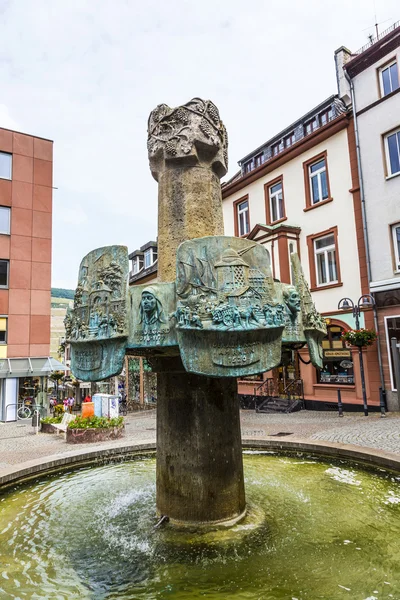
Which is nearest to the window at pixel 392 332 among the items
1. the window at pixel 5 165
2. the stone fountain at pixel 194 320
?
the stone fountain at pixel 194 320

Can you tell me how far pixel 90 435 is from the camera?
11188mm

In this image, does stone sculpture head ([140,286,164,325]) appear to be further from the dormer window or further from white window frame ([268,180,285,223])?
the dormer window

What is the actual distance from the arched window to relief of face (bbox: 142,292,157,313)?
14499mm

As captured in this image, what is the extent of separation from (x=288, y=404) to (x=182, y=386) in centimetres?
1413

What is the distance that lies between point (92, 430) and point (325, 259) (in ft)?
40.0

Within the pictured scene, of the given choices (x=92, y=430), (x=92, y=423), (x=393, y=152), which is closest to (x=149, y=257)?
(x=393, y=152)

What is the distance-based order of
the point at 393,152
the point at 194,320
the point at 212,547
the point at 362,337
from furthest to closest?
the point at 393,152
the point at 362,337
the point at 212,547
the point at 194,320

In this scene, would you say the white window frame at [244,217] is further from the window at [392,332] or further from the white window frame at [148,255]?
the white window frame at [148,255]

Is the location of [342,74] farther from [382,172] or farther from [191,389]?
[191,389]

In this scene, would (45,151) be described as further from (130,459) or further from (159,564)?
(159,564)

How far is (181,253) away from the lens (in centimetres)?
379

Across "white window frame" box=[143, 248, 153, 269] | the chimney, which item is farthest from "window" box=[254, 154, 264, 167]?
"white window frame" box=[143, 248, 153, 269]

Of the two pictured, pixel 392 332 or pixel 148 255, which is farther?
pixel 148 255

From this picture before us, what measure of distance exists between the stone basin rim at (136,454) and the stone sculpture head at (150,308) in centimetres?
405
